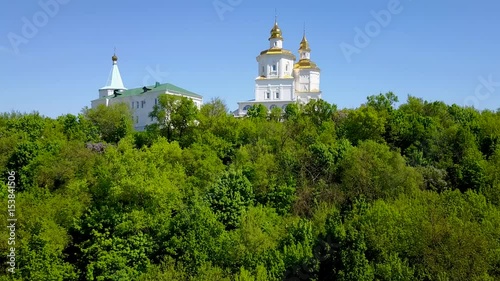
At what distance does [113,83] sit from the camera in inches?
2431

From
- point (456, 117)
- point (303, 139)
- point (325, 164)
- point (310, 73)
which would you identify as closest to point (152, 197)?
point (325, 164)

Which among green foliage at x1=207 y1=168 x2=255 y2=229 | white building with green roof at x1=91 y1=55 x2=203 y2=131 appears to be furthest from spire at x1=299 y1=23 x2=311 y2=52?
green foliage at x1=207 y1=168 x2=255 y2=229

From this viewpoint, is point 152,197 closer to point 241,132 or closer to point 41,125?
point 241,132

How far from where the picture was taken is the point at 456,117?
36062 mm

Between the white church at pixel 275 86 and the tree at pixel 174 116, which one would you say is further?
the white church at pixel 275 86

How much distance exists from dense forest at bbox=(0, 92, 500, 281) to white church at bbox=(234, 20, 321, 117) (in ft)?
52.8

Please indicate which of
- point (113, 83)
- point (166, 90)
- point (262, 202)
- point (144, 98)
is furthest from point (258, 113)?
point (113, 83)

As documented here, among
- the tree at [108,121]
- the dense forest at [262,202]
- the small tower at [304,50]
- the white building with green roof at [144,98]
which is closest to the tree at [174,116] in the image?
the dense forest at [262,202]

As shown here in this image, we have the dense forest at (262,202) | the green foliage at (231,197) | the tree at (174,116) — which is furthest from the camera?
the tree at (174,116)

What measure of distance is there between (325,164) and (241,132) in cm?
683

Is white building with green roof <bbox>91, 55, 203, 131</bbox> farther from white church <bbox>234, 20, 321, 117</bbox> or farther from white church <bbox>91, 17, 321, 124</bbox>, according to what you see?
white church <bbox>234, 20, 321, 117</bbox>

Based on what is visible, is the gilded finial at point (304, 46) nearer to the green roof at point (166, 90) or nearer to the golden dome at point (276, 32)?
the golden dome at point (276, 32)

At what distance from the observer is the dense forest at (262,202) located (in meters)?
19.1

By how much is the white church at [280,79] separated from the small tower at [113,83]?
18.2 meters
